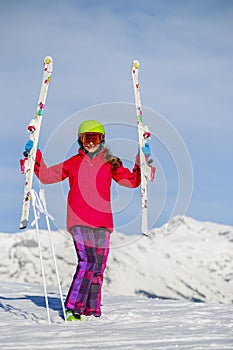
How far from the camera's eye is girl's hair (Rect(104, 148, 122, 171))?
1051 centimetres

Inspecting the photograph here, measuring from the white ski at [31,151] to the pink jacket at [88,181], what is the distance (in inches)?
7.9

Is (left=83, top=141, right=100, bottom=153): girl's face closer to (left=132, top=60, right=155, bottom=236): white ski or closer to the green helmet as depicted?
the green helmet

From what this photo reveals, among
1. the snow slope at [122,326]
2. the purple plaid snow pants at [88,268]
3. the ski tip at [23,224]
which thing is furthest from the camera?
the purple plaid snow pants at [88,268]

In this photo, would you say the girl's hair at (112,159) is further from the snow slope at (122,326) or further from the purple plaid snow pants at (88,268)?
the snow slope at (122,326)

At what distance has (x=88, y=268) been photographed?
1042cm

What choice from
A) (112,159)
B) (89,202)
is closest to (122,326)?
(89,202)

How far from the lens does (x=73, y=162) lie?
34.7 ft

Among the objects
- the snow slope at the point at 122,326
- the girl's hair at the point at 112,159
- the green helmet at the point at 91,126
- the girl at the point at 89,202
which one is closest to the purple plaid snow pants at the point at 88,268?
the girl at the point at 89,202

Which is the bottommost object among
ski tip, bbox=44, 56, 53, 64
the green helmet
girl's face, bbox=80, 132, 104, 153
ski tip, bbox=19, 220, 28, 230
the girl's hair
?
ski tip, bbox=19, 220, 28, 230

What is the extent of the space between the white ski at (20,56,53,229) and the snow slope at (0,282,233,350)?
140 centimetres

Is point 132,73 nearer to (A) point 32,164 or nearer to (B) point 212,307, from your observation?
(A) point 32,164

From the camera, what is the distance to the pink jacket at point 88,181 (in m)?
10.3

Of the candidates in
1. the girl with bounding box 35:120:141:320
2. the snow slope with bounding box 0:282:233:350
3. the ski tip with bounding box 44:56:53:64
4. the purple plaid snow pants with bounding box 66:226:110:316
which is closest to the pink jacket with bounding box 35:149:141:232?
the girl with bounding box 35:120:141:320

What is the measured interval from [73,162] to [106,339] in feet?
9.98
